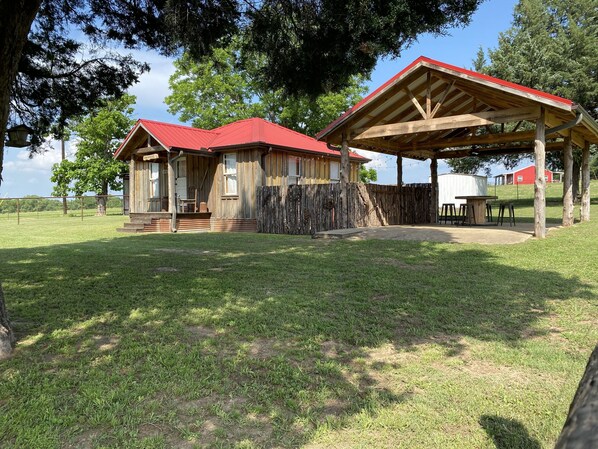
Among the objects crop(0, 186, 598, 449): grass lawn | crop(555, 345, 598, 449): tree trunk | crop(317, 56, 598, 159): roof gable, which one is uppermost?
crop(317, 56, 598, 159): roof gable

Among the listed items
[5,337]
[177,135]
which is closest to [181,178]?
[177,135]

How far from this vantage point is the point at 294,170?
20.3m

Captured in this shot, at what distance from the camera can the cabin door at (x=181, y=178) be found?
813 inches

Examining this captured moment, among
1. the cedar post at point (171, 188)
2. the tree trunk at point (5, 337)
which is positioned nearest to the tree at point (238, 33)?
the tree trunk at point (5, 337)

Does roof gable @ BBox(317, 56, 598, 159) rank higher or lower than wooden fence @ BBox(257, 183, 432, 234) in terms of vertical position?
higher

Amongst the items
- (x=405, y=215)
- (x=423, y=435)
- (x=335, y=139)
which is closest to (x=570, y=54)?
(x=405, y=215)

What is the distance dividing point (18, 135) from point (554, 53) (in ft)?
90.1

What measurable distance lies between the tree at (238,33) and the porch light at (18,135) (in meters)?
0.35

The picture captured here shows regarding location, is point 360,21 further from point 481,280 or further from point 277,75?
point 481,280

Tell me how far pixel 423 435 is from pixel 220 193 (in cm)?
1775

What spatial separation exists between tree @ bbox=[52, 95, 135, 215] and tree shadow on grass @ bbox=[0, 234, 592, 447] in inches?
1131

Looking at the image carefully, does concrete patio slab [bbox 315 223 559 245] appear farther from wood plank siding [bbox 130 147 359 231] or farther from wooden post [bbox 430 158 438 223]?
wood plank siding [bbox 130 147 359 231]

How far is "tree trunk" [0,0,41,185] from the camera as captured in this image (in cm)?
404

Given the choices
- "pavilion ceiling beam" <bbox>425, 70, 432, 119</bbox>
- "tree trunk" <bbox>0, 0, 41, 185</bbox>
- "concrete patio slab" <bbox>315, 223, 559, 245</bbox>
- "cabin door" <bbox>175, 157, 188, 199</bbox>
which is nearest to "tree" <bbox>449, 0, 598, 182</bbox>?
"pavilion ceiling beam" <bbox>425, 70, 432, 119</bbox>
